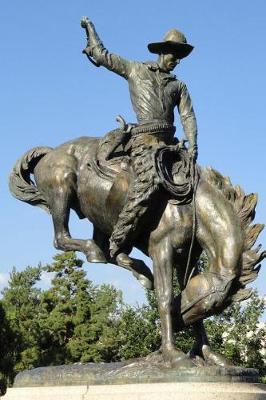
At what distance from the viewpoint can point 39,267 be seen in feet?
156

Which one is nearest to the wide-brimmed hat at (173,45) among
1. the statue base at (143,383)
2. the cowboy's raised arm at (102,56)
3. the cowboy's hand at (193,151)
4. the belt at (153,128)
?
the cowboy's raised arm at (102,56)

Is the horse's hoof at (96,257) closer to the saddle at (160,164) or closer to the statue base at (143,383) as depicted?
the saddle at (160,164)

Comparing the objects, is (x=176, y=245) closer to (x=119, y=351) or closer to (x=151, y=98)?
(x=151, y=98)

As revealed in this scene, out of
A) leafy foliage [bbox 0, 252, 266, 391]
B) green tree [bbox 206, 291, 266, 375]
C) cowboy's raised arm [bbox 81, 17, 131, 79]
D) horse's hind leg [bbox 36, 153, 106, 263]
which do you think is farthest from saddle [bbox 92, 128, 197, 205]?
green tree [bbox 206, 291, 266, 375]

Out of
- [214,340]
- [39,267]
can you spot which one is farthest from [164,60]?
[39,267]

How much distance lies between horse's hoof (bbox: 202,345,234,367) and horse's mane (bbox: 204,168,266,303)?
60cm

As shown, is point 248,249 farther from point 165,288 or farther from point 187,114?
point 187,114

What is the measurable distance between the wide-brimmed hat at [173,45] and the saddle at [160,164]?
103 cm

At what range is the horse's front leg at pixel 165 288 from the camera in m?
7.84

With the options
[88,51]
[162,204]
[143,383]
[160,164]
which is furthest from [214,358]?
[88,51]

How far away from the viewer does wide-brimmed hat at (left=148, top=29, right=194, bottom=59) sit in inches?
351

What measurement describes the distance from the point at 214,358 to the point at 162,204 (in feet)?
5.49

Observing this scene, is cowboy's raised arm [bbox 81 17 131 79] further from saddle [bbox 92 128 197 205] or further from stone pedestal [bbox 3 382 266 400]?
stone pedestal [bbox 3 382 266 400]

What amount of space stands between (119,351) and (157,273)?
2699 cm
